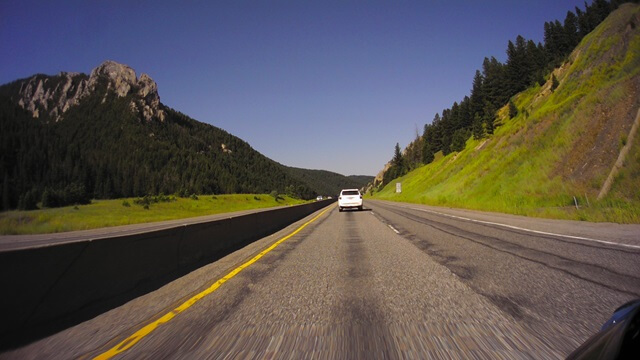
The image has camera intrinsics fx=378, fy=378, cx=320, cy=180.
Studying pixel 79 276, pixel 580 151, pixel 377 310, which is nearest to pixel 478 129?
pixel 580 151

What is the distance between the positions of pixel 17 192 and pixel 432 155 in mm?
106073

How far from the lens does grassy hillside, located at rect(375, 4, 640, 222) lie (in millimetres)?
21906

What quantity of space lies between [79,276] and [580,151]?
33.9 metres

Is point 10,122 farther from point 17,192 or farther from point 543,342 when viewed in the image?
point 543,342

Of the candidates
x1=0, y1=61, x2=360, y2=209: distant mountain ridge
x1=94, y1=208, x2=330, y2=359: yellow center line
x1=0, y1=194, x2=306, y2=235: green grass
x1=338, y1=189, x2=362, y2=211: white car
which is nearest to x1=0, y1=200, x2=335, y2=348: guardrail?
x1=94, y1=208, x2=330, y2=359: yellow center line

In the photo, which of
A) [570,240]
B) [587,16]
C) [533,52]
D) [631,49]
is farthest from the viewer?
[533,52]

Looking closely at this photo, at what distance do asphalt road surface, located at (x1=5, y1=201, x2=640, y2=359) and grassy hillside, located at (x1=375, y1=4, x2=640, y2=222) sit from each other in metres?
12.6

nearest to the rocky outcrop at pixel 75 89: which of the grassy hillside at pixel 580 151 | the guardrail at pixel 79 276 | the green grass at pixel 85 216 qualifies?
the green grass at pixel 85 216

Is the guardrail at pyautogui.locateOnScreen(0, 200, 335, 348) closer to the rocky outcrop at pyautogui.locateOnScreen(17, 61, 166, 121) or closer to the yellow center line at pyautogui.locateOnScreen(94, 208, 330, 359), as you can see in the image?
the yellow center line at pyautogui.locateOnScreen(94, 208, 330, 359)

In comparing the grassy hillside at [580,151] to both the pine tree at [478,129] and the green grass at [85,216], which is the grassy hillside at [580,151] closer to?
the pine tree at [478,129]

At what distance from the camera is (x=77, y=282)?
515 cm

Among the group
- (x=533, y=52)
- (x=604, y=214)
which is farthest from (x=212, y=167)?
(x=604, y=214)

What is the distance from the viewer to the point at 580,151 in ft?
96.4

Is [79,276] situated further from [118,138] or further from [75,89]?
[75,89]
